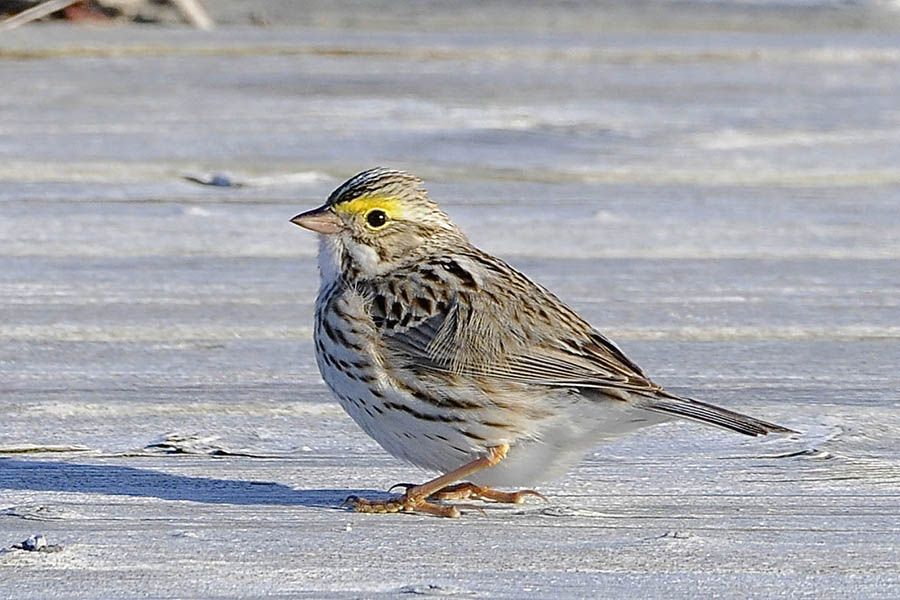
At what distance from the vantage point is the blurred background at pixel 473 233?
3.38m

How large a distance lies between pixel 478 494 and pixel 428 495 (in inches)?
7.1

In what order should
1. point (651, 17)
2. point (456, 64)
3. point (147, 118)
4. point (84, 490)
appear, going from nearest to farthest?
point (84, 490)
point (147, 118)
point (456, 64)
point (651, 17)

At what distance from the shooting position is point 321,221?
13.2ft

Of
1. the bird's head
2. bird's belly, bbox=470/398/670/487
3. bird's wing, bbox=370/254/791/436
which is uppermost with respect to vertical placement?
the bird's head

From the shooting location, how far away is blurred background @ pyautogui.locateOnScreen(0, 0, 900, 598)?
11.1ft

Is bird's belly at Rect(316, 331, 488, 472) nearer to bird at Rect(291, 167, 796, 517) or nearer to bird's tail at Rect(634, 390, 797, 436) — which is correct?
bird at Rect(291, 167, 796, 517)

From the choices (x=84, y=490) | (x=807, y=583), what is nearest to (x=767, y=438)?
(x=807, y=583)

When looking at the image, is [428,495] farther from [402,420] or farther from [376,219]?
[376,219]

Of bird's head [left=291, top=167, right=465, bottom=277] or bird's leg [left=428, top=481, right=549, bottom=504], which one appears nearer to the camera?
bird's leg [left=428, top=481, right=549, bottom=504]

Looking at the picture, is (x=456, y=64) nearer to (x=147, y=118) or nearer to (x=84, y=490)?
(x=147, y=118)

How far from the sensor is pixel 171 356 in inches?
161

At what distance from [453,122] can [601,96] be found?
0.91m

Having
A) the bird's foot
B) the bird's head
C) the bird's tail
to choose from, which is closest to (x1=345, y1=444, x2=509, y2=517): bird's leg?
the bird's foot

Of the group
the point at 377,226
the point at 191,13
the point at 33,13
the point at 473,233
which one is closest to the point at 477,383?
the point at 377,226
